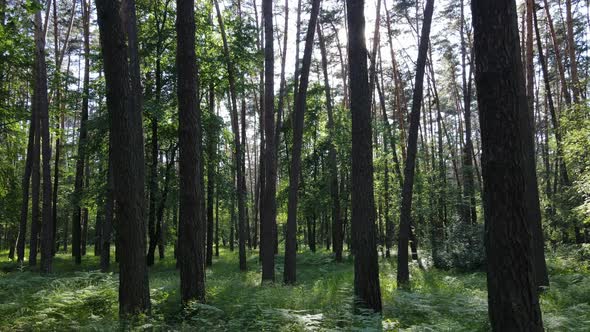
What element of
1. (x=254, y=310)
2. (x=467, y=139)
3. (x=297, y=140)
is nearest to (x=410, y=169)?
(x=297, y=140)

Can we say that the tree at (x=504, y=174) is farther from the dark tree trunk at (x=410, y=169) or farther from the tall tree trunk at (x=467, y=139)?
the tall tree trunk at (x=467, y=139)

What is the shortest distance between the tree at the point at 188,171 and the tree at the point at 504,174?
5.04m

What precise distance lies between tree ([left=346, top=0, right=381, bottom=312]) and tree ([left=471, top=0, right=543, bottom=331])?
3.76 m

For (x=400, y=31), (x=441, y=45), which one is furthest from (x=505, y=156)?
(x=441, y=45)

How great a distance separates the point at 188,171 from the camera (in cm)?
757

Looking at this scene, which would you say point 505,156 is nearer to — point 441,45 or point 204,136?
point 204,136

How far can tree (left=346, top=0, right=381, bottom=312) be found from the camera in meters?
7.80

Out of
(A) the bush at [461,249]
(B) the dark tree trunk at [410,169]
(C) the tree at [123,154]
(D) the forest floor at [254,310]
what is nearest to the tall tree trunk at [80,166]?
(D) the forest floor at [254,310]

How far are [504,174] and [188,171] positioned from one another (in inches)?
209

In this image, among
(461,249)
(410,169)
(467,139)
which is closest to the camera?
(410,169)

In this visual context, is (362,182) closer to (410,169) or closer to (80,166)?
(410,169)

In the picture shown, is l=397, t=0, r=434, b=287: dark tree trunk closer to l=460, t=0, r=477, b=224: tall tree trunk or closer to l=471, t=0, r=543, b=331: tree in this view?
l=471, t=0, r=543, b=331: tree

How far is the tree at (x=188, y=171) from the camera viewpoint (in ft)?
24.7

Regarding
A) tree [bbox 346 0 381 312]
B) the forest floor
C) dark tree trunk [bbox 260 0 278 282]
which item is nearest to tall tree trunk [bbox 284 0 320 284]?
dark tree trunk [bbox 260 0 278 282]
